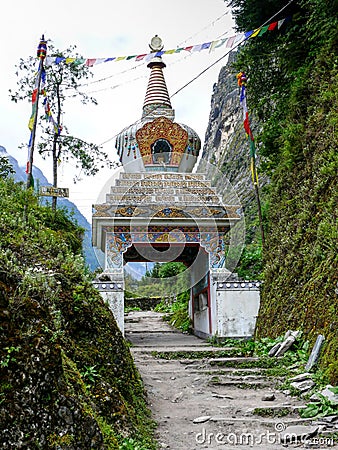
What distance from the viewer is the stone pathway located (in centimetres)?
481

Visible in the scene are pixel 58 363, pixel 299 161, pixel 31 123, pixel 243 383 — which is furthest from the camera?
pixel 31 123

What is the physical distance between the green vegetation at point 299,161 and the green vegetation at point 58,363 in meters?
2.85

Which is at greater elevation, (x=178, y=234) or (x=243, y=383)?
(x=178, y=234)

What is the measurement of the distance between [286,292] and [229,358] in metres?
1.88

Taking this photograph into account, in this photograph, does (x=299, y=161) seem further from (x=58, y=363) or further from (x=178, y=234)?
(x=58, y=363)

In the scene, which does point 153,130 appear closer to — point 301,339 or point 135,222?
point 135,222

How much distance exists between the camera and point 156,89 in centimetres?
1686

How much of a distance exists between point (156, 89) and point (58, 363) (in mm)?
14740

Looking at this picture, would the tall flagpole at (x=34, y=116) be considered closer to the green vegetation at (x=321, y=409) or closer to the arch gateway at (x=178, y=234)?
the arch gateway at (x=178, y=234)

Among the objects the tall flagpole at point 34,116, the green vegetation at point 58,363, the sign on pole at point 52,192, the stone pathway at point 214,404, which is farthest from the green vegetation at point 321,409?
the sign on pole at point 52,192

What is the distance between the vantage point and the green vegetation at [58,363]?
3.04m
